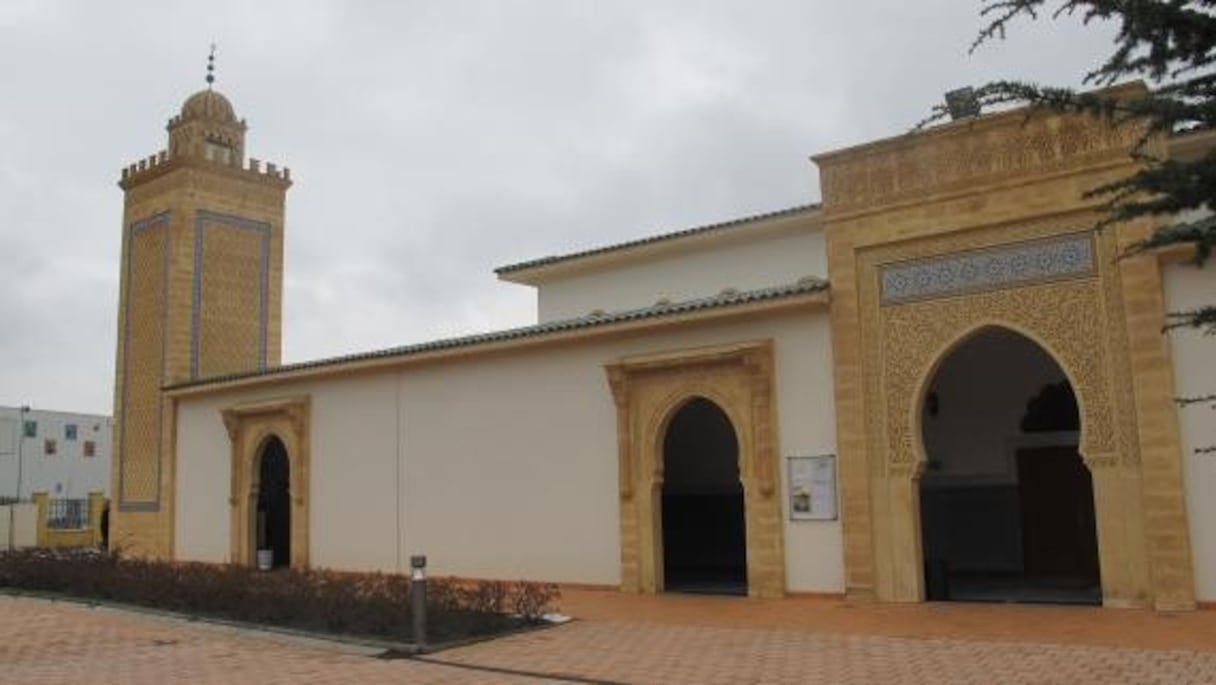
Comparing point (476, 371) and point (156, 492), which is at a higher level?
point (476, 371)

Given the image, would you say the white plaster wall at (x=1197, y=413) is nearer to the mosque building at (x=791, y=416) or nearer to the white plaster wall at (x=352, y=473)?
the mosque building at (x=791, y=416)

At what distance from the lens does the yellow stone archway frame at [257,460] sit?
19.0 meters

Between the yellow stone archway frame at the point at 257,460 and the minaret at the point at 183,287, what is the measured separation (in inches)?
99.1

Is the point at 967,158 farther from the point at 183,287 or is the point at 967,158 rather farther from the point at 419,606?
the point at 183,287

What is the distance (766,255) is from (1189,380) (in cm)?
814

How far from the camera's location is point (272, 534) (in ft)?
69.4

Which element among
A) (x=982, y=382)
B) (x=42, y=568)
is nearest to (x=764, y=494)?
(x=982, y=382)

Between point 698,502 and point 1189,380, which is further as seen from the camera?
point 698,502

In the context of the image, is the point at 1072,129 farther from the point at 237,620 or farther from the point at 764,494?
the point at 237,620

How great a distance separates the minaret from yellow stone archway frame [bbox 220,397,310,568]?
2.52 m

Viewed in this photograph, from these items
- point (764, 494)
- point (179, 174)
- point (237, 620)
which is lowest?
point (237, 620)

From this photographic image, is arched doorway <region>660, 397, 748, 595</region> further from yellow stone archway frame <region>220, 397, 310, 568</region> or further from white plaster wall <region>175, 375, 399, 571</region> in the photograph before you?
yellow stone archway frame <region>220, 397, 310, 568</region>

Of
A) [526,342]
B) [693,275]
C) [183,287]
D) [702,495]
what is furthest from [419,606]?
[183,287]

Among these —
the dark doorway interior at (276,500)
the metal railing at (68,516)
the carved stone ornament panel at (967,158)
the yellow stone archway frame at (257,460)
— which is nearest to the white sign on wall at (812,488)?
the carved stone ornament panel at (967,158)
